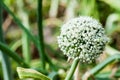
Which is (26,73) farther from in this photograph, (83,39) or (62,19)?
(62,19)

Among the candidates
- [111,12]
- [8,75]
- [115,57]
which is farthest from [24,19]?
[115,57]

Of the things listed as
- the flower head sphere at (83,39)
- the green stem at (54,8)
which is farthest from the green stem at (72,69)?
the green stem at (54,8)

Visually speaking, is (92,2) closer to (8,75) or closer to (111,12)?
(111,12)

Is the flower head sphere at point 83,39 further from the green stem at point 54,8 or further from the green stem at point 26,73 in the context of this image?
the green stem at point 54,8

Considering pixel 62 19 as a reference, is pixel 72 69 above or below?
below

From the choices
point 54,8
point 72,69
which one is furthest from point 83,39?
point 54,8

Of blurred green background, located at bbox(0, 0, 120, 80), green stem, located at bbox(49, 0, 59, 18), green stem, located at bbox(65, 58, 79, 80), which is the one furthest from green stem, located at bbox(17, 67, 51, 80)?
green stem, located at bbox(49, 0, 59, 18)

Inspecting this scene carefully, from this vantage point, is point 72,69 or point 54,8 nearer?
point 72,69

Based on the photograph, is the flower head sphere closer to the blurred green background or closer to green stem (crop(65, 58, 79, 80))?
green stem (crop(65, 58, 79, 80))
